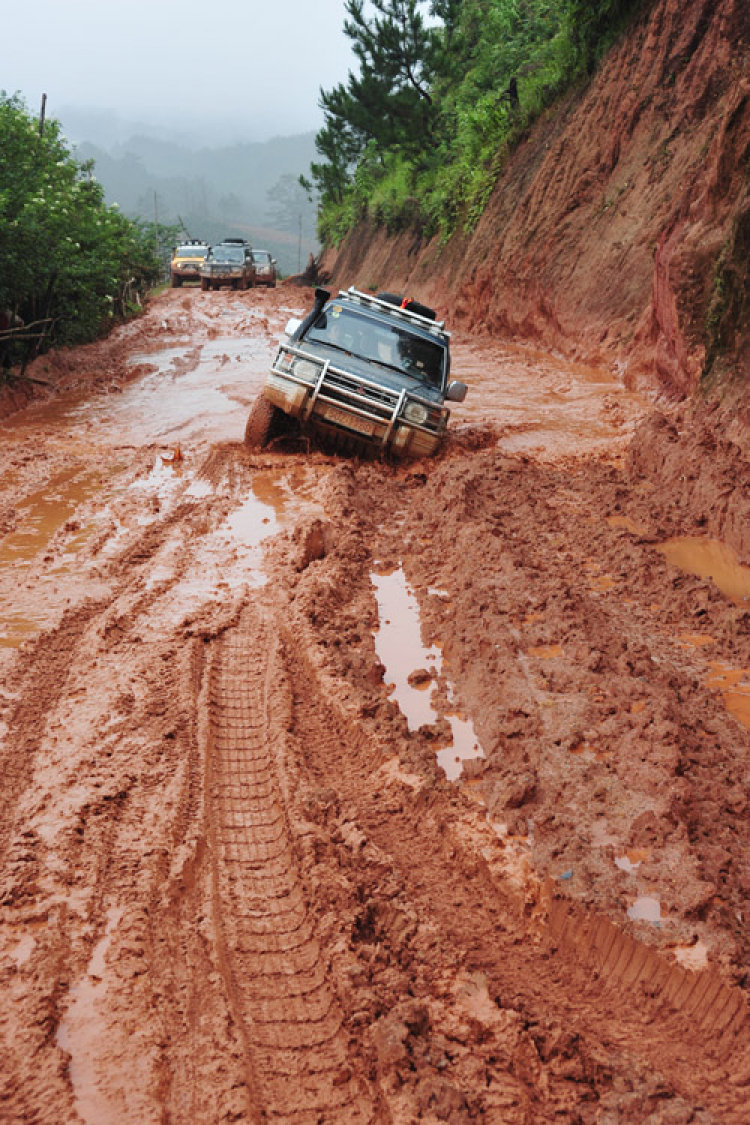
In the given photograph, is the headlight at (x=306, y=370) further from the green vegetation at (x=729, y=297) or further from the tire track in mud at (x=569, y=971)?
the tire track in mud at (x=569, y=971)

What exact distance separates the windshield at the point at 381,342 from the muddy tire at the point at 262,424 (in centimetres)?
95

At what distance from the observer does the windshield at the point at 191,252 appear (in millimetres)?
39000

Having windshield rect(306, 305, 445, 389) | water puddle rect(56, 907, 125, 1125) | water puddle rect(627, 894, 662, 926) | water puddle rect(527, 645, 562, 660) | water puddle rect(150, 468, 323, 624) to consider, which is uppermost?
windshield rect(306, 305, 445, 389)

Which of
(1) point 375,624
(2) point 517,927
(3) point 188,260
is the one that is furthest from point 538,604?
(3) point 188,260

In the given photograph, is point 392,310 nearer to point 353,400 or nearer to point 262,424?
point 353,400

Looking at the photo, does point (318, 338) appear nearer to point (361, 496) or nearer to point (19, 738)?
point (361, 496)

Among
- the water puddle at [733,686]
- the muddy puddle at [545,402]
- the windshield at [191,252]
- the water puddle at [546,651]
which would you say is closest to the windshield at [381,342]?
the muddy puddle at [545,402]

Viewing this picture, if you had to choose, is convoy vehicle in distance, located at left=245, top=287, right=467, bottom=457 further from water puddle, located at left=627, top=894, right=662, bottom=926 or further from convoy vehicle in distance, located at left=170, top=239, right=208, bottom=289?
convoy vehicle in distance, located at left=170, top=239, right=208, bottom=289

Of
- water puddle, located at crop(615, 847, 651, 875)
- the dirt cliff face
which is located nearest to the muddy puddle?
the dirt cliff face

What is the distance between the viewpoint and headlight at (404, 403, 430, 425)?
9383 mm

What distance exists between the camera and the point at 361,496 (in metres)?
8.56

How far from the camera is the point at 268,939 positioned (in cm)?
295

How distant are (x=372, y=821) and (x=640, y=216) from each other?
15.7 metres

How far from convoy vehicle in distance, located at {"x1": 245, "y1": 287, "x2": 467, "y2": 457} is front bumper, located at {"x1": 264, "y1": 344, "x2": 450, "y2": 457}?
11mm
